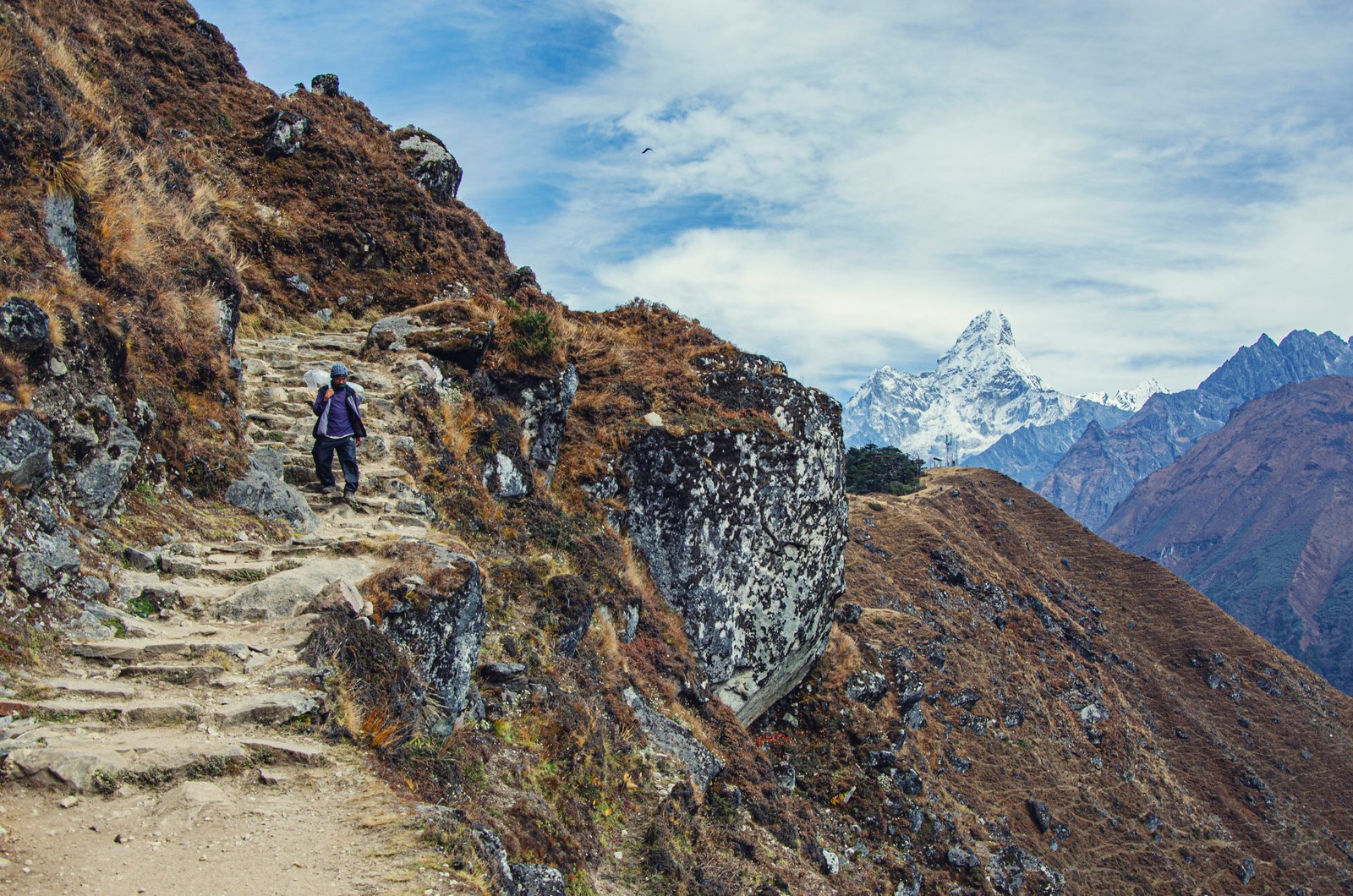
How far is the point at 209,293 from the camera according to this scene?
1251 cm

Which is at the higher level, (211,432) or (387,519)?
(211,432)

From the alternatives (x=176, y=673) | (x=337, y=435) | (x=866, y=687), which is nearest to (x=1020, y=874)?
(x=866, y=687)

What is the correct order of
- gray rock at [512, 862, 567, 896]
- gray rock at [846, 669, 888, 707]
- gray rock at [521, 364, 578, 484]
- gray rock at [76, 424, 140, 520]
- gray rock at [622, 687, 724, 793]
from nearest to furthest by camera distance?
gray rock at [512, 862, 567, 896]
gray rock at [76, 424, 140, 520]
gray rock at [622, 687, 724, 793]
gray rock at [521, 364, 578, 484]
gray rock at [846, 669, 888, 707]

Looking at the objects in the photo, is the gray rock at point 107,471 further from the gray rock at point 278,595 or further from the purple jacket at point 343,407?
the purple jacket at point 343,407

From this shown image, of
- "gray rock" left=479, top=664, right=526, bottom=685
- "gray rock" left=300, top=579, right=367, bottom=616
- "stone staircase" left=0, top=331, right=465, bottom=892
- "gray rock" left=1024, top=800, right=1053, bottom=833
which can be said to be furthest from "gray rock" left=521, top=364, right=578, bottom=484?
"gray rock" left=1024, top=800, right=1053, bottom=833

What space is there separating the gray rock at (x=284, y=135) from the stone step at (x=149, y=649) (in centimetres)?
1874

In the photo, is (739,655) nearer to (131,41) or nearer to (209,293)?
(209,293)

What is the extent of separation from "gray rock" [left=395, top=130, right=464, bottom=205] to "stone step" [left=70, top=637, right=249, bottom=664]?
19783mm

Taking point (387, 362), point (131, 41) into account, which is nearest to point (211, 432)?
point (387, 362)

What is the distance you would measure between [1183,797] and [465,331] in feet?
202

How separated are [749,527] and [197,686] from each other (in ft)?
51.7

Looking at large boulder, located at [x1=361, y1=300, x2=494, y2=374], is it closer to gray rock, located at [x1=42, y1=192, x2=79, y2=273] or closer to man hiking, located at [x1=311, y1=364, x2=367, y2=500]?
man hiking, located at [x1=311, y1=364, x2=367, y2=500]

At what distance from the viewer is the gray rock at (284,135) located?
21.7 m

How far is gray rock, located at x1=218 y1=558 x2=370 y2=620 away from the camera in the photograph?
314 inches
